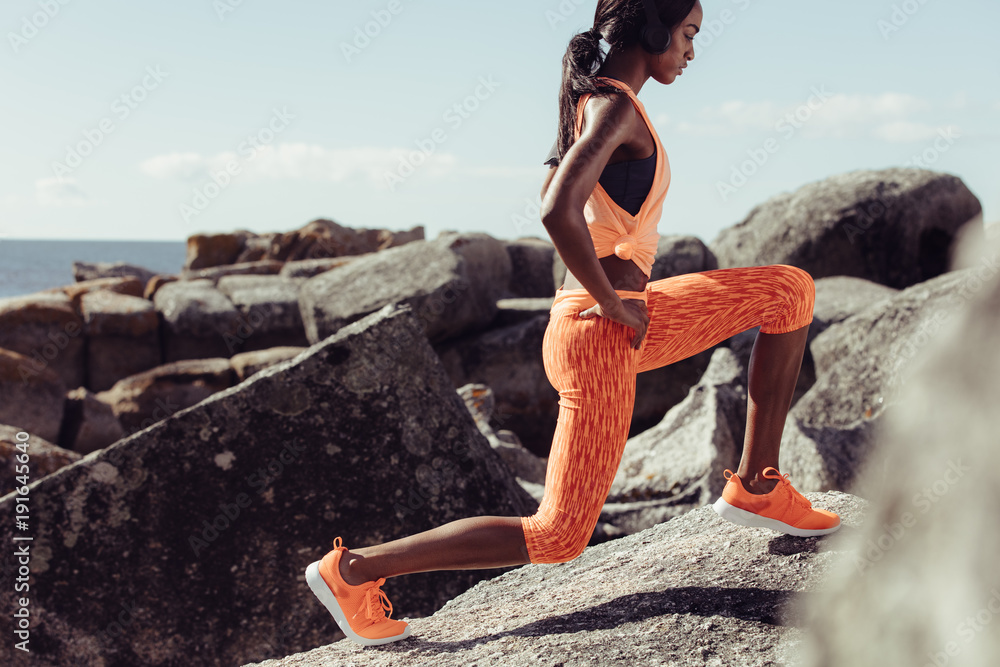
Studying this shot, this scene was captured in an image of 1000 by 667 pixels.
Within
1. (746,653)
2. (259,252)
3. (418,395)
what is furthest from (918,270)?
(259,252)

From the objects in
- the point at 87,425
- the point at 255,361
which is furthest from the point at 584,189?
the point at 255,361

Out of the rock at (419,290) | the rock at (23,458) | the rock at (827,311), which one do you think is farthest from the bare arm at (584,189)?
the rock at (419,290)

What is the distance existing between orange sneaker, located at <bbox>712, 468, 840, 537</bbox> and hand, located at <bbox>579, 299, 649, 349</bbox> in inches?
22.5

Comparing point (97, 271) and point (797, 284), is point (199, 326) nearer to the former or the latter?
point (797, 284)

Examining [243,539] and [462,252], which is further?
[462,252]

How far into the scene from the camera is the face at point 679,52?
84.6 inches

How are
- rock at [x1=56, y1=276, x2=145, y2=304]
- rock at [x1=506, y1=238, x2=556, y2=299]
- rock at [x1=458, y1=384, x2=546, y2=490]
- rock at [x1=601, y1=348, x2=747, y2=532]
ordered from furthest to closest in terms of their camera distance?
rock at [x1=56, y1=276, x2=145, y2=304], rock at [x1=506, y1=238, x2=556, y2=299], rock at [x1=458, y1=384, x2=546, y2=490], rock at [x1=601, y1=348, x2=747, y2=532]

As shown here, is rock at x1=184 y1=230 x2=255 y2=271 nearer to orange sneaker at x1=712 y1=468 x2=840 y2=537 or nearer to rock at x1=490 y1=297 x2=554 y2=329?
rock at x1=490 y1=297 x2=554 y2=329

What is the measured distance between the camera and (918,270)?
869cm

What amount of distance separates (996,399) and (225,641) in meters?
2.76

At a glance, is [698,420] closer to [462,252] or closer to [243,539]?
[243,539]

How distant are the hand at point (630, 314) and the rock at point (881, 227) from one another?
701 centimetres

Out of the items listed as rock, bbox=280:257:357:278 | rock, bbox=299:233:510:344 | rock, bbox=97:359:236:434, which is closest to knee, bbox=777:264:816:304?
rock, bbox=299:233:510:344

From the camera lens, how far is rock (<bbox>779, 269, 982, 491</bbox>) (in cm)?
409
